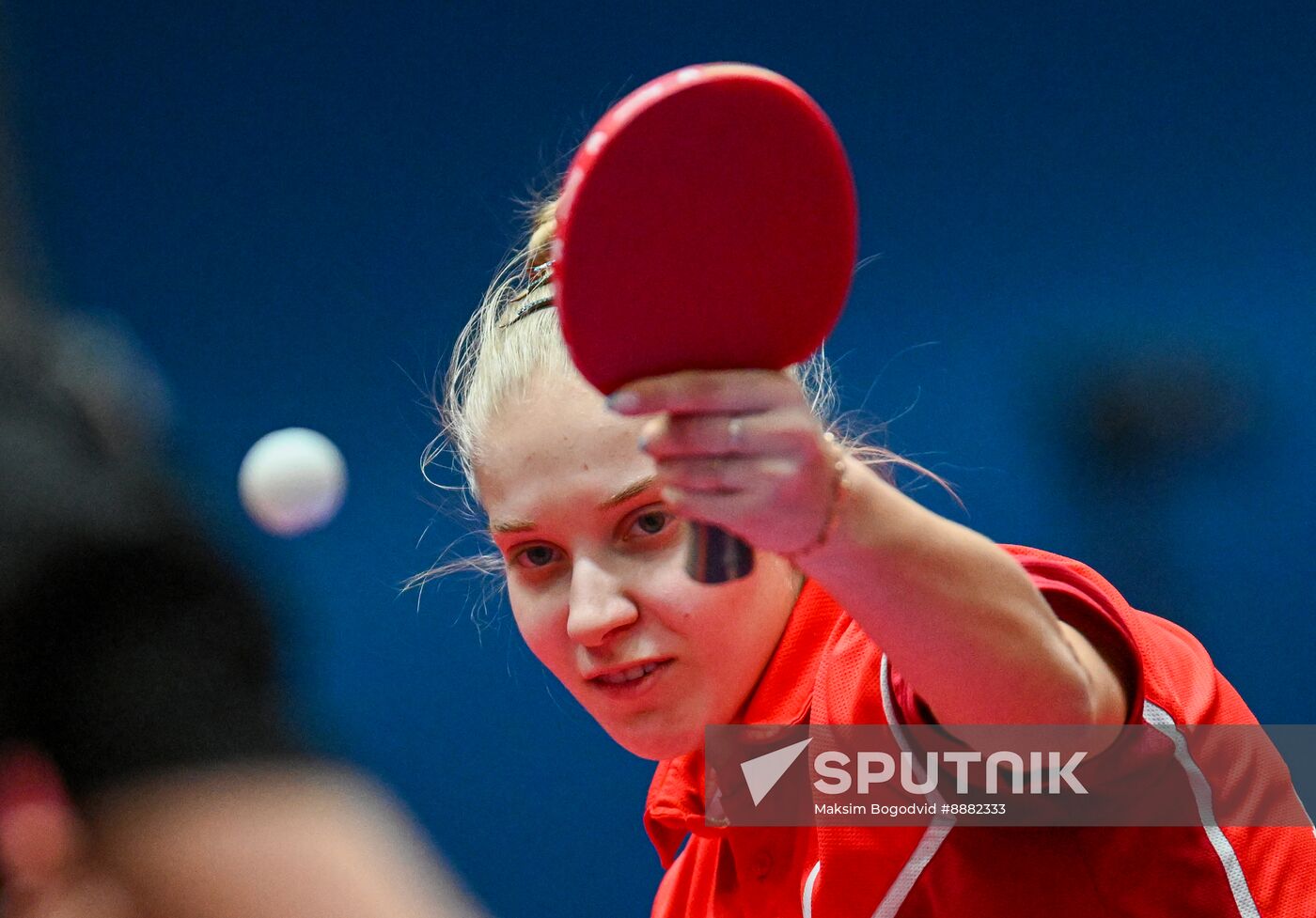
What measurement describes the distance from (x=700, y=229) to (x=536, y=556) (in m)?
0.45

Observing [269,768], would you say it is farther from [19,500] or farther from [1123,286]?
[1123,286]

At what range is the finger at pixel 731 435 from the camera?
52 centimetres

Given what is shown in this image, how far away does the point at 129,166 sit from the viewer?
8.06ft

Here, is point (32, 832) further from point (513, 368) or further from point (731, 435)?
point (513, 368)

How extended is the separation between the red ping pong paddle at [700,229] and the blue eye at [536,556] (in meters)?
0.39

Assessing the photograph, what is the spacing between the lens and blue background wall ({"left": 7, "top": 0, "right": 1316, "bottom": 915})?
189cm

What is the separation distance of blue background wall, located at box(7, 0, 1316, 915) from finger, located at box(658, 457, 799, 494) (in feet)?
3.59

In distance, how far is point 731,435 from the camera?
52 centimetres

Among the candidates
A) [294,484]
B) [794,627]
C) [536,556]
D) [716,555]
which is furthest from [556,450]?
[294,484]

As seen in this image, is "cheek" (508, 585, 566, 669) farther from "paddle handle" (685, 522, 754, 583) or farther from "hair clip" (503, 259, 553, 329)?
"paddle handle" (685, 522, 754, 583)

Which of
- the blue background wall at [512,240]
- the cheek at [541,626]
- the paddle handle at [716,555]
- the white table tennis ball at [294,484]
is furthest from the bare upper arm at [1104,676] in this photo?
the white table tennis ball at [294,484]

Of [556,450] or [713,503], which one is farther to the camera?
[556,450]

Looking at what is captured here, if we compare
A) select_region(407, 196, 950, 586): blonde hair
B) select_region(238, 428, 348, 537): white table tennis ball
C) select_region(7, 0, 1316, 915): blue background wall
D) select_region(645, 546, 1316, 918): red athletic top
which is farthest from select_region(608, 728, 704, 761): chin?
select_region(238, 428, 348, 537): white table tennis ball

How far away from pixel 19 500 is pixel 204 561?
5 centimetres
